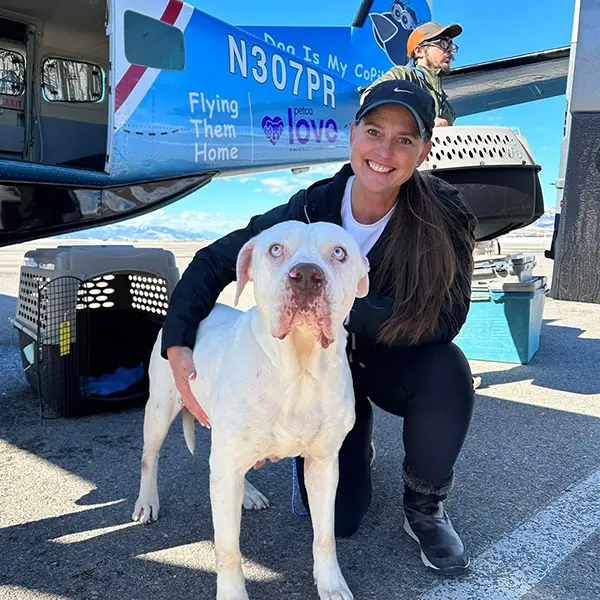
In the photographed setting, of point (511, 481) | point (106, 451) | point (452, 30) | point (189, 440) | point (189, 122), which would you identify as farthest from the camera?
point (189, 122)

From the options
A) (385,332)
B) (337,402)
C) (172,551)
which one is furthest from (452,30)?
(172,551)

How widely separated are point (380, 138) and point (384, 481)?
1.50 meters

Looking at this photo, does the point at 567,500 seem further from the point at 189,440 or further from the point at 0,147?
the point at 0,147

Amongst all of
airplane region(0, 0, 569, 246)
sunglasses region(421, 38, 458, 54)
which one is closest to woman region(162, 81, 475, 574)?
airplane region(0, 0, 569, 246)

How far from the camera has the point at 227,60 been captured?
19.1 ft

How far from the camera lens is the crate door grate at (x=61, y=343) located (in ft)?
10.6

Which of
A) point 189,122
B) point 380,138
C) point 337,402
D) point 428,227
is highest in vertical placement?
point 189,122

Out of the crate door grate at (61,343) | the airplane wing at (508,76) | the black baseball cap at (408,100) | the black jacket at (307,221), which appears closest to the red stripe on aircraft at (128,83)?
the crate door grate at (61,343)

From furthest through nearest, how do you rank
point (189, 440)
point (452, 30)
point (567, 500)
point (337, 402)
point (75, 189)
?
point (75, 189)
point (452, 30)
point (567, 500)
point (189, 440)
point (337, 402)

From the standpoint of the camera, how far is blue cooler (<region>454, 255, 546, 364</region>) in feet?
14.1

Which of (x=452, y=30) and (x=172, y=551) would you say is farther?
(x=452, y=30)

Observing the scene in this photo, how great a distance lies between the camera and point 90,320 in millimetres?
3580

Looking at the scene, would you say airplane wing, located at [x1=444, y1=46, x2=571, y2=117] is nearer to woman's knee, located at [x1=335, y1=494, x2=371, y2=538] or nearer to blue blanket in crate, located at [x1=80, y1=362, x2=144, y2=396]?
blue blanket in crate, located at [x1=80, y1=362, x2=144, y2=396]

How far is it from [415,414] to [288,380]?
2.07ft
